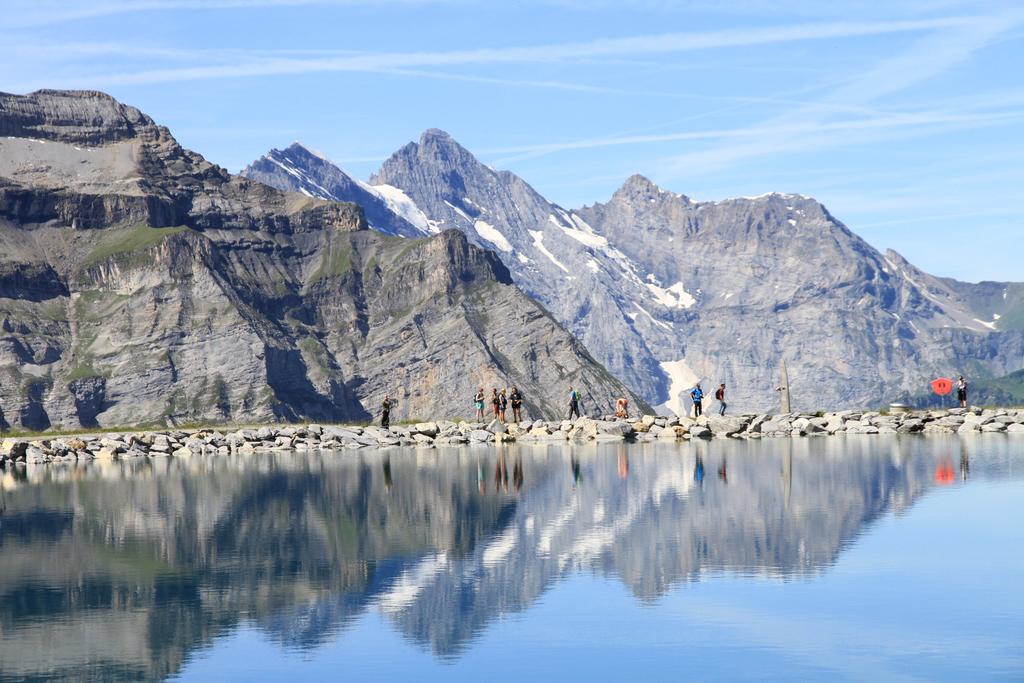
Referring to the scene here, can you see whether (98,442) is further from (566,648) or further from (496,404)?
(566,648)

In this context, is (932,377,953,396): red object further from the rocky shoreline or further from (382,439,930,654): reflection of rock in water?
(382,439,930,654): reflection of rock in water

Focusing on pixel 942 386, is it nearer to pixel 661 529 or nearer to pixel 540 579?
pixel 661 529

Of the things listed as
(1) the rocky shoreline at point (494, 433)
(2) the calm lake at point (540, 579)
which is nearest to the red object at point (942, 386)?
(1) the rocky shoreline at point (494, 433)

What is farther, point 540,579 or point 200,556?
point 200,556

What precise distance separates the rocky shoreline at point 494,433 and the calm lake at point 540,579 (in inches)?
1229

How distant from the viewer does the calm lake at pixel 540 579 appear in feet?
95.9

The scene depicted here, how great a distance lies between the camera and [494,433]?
10831 cm

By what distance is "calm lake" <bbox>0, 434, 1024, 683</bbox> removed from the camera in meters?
29.2

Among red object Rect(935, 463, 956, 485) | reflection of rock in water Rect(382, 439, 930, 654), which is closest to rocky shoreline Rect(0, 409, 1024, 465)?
reflection of rock in water Rect(382, 439, 930, 654)

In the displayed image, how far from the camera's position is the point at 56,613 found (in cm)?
3612

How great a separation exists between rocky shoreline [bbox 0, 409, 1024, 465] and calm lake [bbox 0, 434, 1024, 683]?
31.2m

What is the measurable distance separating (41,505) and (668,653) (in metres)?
45.9

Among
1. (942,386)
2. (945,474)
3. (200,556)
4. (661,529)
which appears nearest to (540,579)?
(661,529)

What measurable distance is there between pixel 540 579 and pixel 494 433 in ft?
230
